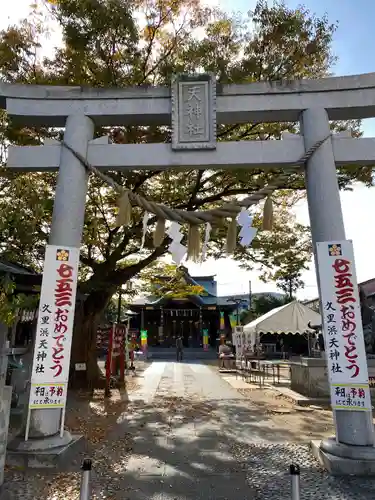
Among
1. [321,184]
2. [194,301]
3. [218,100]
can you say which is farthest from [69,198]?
[194,301]

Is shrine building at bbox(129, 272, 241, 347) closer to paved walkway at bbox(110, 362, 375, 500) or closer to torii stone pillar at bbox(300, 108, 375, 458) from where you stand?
paved walkway at bbox(110, 362, 375, 500)

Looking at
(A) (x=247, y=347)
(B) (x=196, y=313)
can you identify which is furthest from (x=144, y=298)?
(A) (x=247, y=347)

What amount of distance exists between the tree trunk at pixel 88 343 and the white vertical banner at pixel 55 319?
22.2 feet

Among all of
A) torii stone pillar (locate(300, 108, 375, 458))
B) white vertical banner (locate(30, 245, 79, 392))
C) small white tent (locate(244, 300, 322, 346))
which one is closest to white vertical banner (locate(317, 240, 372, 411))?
torii stone pillar (locate(300, 108, 375, 458))

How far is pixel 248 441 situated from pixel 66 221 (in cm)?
467

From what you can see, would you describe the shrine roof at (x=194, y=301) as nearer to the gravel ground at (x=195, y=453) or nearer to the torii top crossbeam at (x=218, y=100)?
the gravel ground at (x=195, y=453)

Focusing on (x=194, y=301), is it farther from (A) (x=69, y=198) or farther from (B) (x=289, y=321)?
(A) (x=69, y=198)

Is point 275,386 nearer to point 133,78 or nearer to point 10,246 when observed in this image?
point 10,246

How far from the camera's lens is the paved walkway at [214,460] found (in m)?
4.13

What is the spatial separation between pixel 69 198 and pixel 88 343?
776cm

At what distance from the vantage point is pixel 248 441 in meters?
6.32

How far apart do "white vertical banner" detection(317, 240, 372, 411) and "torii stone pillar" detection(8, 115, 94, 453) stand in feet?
11.7

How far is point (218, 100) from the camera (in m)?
5.96

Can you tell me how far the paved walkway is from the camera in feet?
13.5
